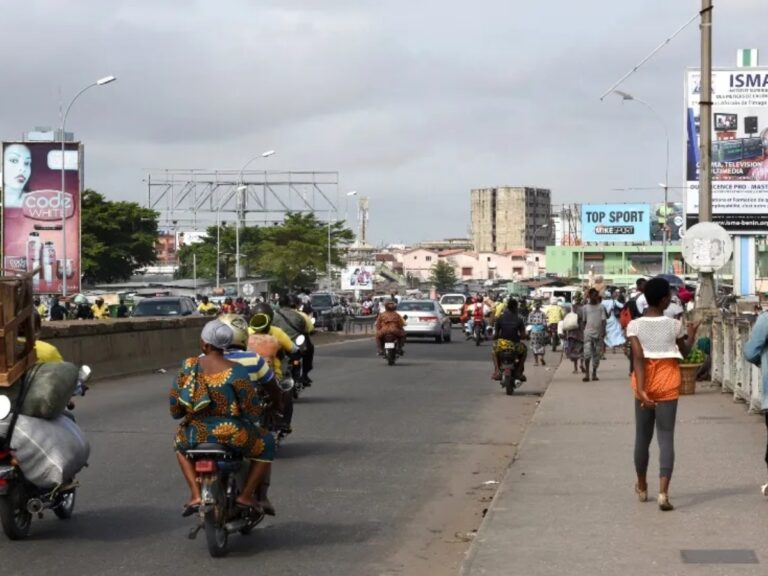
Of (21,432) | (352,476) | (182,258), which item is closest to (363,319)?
(352,476)

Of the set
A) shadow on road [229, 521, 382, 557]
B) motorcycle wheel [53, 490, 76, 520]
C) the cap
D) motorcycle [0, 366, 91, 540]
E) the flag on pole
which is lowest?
shadow on road [229, 521, 382, 557]

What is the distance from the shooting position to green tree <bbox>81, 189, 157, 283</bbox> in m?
86.1

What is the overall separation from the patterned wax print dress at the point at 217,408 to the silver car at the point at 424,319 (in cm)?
3624

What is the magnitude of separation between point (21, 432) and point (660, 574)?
4.21 meters

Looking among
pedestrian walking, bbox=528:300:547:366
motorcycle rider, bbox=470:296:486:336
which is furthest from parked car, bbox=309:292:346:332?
pedestrian walking, bbox=528:300:547:366

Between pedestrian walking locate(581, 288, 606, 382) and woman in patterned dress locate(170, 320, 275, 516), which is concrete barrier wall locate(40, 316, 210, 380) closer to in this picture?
pedestrian walking locate(581, 288, 606, 382)

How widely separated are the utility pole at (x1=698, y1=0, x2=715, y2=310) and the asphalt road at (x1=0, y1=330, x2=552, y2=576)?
149 inches

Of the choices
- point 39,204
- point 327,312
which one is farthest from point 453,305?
point 39,204

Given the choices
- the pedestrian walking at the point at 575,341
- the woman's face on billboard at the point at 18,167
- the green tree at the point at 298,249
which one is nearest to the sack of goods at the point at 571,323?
the pedestrian walking at the point at 575,341

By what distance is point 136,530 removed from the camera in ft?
31.9

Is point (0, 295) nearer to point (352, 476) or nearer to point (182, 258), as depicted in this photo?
A: point (352, 476)

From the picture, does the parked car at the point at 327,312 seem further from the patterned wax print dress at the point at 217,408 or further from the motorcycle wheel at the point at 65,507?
the patterned wax print dress at the point at 217,408

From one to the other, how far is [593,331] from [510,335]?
3.06m

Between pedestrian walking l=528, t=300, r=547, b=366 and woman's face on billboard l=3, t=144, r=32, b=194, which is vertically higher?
woman's face on billboard l=3, t=144, r=32, b=194
